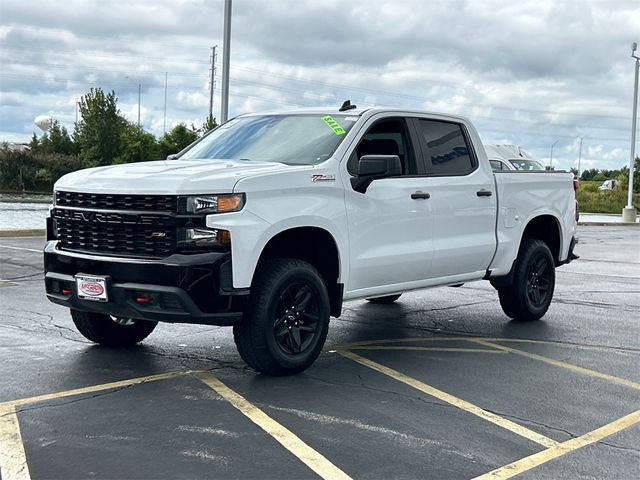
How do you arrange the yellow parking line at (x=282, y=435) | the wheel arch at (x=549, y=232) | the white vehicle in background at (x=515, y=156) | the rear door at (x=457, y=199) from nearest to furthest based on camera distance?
1. the yellow parking line at (x=282, y=435)
2. the rear door at (x=457, y=199)
3. the wheel arch at (x=549, y=232)
4. the white vehicle in background at (x=515, y=156)

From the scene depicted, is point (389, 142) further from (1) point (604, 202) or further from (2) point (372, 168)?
(1) point (604, 202)

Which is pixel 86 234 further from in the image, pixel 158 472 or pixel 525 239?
pixel 525 239

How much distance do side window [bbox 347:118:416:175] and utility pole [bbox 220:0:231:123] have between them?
991cm

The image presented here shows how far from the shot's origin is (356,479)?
415 cm

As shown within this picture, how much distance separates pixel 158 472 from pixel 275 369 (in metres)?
2.00

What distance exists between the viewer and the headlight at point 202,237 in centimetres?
568

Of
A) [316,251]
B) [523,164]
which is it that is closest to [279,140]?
[316,251]

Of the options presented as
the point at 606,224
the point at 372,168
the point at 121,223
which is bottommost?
the point at 606,224

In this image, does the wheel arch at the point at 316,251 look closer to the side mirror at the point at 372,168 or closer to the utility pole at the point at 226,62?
the side mirror at the point at 372,168

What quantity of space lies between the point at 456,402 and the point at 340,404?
2.63 ft

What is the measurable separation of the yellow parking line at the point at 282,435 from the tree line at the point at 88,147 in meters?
37.0

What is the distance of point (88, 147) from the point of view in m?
56.4

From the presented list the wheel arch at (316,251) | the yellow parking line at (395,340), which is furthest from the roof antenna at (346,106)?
the yellow parking line at (395,340)

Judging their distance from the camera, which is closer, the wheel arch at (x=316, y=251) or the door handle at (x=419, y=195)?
the wheel arch at (x=316, y=251)
